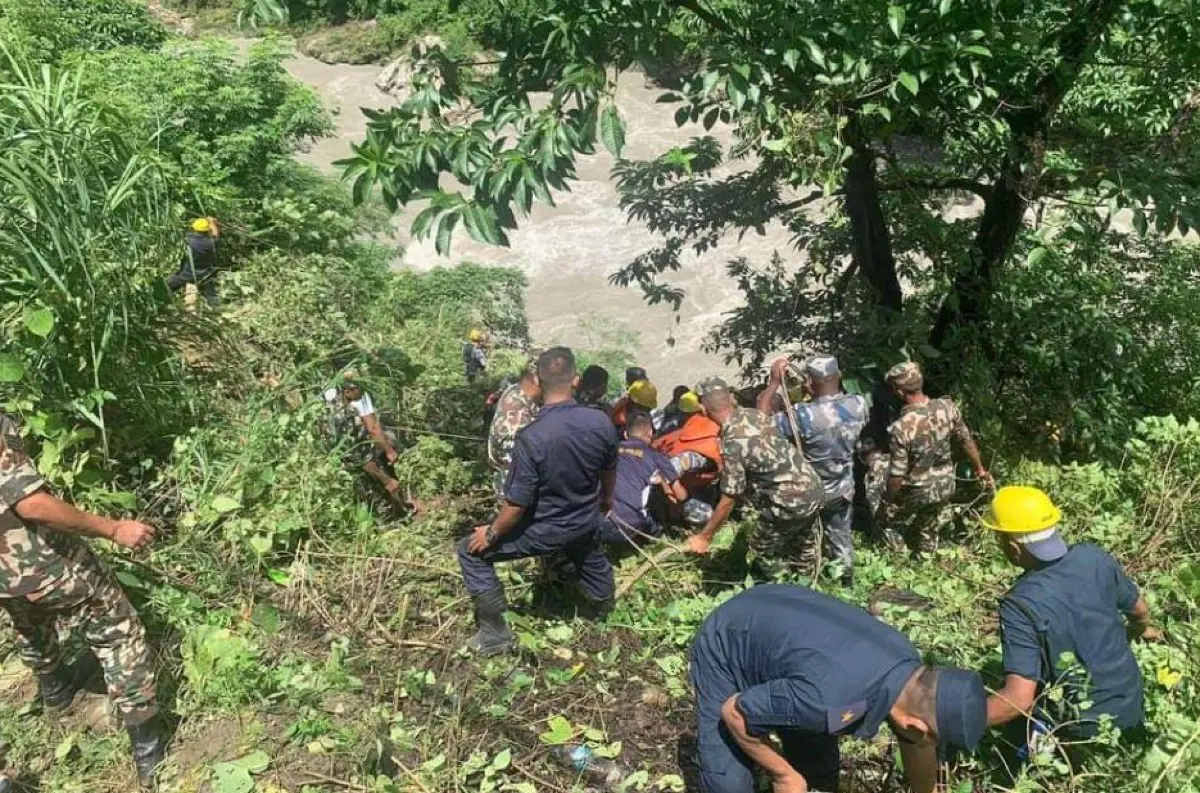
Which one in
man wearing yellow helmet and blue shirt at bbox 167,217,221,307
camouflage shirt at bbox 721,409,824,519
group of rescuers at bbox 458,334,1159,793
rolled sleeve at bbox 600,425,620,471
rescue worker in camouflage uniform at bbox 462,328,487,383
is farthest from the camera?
rescue worker in camouflage uniform at bbox 462,328,487,383

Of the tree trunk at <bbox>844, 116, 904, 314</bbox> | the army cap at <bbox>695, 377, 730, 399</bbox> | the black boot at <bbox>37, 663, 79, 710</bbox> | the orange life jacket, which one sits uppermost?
the tree trunk at <bbox>844, 116, 904, 314</bbox>

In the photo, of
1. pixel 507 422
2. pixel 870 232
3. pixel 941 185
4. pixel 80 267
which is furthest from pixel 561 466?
pixel 941 185

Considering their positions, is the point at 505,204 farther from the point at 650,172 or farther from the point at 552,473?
the point at 650,172

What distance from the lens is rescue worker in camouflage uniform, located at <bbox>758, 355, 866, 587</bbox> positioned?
14.1 ft

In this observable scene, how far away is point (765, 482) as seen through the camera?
3996 millimetres

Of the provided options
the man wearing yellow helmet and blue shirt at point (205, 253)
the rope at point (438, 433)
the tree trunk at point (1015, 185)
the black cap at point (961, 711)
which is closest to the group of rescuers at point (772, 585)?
the black cap at point (961, 711)

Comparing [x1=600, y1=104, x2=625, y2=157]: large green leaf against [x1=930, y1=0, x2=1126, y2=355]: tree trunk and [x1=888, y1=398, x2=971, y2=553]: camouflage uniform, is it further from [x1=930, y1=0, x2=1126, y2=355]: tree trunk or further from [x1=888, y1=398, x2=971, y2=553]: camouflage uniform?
[x1=930, y1=0, x2=1126, y2=355]: tree trunk

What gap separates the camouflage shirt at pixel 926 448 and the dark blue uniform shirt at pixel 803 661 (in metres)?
2.29

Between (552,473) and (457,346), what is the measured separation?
5890mm

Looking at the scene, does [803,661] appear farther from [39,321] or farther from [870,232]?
[870,232]

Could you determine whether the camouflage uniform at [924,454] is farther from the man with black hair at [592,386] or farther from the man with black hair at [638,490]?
the man with black hair at [592,386]

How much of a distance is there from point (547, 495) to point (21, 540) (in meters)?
1.81

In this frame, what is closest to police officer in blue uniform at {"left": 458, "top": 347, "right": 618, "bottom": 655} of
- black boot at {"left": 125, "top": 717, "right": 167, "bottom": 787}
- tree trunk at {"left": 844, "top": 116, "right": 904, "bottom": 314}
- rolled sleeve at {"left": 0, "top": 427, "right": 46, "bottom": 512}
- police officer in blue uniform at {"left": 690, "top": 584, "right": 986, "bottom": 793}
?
police officer in blue uniform at {"left": 690, "top": 584, "right": 986, "bottom": 793}

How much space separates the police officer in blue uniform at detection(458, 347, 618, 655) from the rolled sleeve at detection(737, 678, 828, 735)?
4.40 ft
